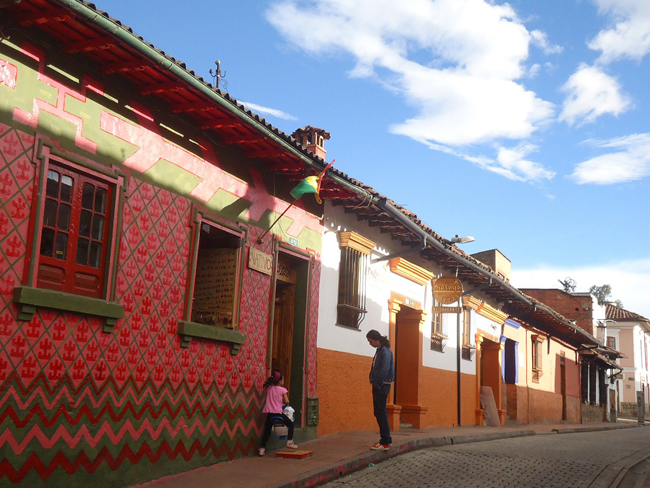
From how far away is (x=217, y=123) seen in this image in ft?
28.6

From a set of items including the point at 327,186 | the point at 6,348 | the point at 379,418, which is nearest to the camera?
the point at 6,348

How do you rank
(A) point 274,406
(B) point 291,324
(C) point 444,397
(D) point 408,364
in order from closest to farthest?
(A) point 274,406 → (B) point 291,324 → (D) point 408,364 → (C) point 444,397

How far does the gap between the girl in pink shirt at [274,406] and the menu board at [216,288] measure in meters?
1.04

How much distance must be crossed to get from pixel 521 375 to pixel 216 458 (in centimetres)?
1555

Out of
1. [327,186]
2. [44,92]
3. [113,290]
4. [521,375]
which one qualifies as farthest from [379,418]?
[521,375]

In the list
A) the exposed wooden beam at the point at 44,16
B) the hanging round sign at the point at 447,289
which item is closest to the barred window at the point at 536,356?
the hanging round sign at the point at 447,289

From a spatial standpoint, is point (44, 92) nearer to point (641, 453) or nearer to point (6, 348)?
point (6, 348)

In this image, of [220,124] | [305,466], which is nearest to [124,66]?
[220,124]

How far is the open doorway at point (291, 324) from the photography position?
10727 mm

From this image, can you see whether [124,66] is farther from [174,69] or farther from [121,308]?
[121,308]

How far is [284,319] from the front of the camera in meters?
11.0

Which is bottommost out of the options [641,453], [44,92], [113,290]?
[641,453]

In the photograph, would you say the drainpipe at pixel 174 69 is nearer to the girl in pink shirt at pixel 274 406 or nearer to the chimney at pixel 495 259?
the girl in pink shirt at pixel 274 406

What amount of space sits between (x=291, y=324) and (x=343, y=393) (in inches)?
64.7
